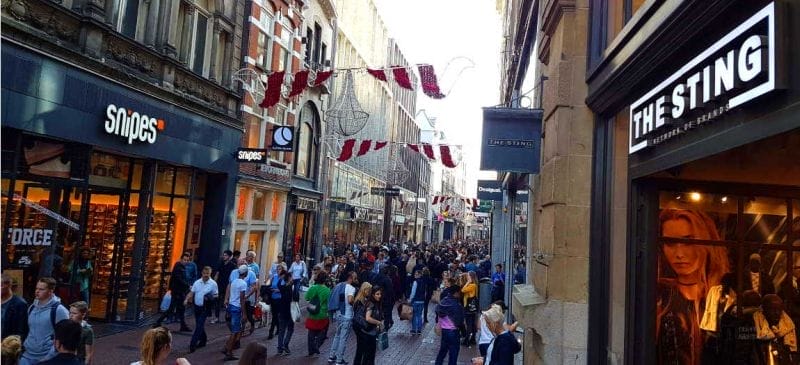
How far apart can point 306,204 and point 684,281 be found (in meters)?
21.2

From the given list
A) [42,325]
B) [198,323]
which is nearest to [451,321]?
[198,323]

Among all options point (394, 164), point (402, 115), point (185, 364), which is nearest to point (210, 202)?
point (185, 364)

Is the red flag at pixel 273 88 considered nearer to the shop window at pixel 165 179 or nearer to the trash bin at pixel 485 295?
the shop window at pixel 165 179

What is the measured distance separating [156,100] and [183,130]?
153cm

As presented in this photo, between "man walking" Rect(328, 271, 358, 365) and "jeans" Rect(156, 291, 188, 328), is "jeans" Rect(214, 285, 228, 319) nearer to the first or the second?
"jeans" Rect(156, 291, 188, 328)

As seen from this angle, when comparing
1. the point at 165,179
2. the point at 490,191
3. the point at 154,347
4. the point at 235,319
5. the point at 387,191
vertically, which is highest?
the point at 387,191

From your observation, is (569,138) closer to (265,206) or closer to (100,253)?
(100,253)

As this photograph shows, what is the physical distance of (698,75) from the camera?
3.36 m

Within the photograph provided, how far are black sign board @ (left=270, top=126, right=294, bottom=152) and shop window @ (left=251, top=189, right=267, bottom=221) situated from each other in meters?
3.23

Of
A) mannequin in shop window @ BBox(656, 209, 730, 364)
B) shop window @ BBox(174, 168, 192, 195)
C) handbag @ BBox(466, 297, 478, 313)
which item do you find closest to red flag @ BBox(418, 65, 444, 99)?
handbag @ BBox(466, 297, 478, 313)

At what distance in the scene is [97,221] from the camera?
13.0 m

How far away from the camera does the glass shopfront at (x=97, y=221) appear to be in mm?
10188

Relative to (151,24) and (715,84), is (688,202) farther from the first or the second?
(151,24)

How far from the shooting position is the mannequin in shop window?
472cm
